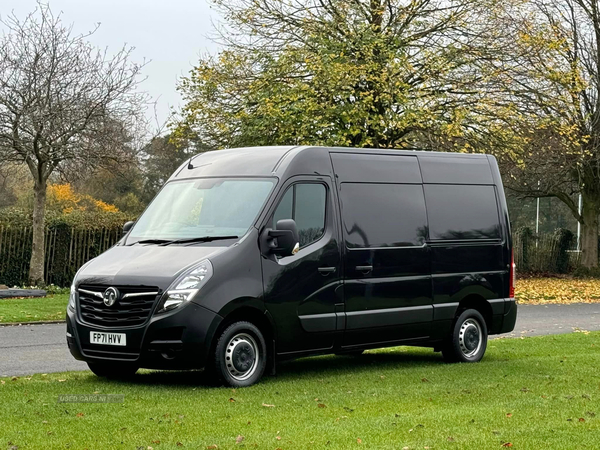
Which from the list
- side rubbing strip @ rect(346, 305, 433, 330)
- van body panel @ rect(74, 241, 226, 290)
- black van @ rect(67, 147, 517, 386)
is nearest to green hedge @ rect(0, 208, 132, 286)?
black van @ rect(67, 147, 517, 386)

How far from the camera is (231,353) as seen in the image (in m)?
9.82

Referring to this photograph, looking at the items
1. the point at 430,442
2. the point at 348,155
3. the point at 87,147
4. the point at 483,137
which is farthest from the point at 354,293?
the point at 483,137

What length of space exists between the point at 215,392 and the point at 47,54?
706 inches

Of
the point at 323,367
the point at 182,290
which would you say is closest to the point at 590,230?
the point at 323,367

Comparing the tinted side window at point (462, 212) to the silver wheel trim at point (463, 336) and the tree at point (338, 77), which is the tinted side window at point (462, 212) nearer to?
the silver wheel trim at point (463, 336)

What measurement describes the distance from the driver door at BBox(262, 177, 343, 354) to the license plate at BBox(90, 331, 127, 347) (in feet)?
4.88

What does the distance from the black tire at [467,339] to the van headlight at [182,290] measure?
400 centimetres

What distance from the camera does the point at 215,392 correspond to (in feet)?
30.8

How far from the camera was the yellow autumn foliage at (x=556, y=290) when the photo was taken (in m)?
28.1

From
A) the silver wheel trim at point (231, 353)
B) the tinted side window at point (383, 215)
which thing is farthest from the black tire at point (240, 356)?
the tinted side window at point (383, 215)

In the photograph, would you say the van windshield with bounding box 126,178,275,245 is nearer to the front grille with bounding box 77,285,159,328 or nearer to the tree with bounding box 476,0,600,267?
the front grille with bounding box 77,285,159,328

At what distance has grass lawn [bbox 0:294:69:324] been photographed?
60.8ft

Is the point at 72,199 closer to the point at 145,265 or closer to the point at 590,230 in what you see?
the point at 590,230

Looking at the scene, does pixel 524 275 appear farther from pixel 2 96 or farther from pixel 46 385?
pixel 46 385
